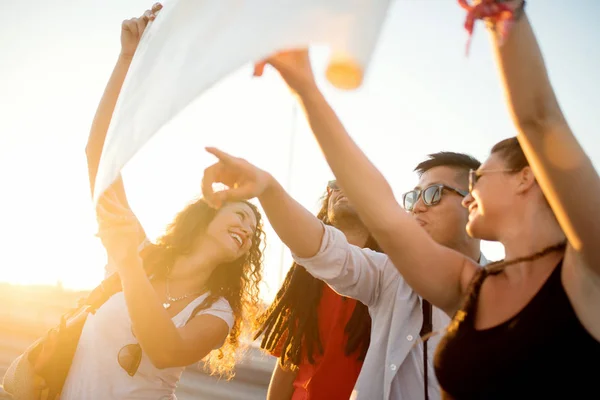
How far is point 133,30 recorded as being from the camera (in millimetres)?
1941

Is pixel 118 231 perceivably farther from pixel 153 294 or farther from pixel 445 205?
pixel 445 205

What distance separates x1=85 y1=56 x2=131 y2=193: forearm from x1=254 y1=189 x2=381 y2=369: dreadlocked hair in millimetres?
1544

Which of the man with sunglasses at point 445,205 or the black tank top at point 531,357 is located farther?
the man with sunglasses at point 445,205

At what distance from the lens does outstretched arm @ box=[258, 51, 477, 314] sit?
4.88ft

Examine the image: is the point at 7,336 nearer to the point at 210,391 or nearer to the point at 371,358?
the point at 210,391

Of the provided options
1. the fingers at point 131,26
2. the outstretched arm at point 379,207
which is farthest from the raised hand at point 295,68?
the fingers at point 131,26

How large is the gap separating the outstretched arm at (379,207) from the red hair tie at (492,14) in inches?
23.8

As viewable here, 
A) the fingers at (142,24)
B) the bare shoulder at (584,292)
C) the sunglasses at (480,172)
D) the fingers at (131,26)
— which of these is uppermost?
the fingers at (131,26)

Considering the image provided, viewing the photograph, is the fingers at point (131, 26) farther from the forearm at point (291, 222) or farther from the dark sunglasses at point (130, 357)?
the dark sunglasses at point (130, 357)

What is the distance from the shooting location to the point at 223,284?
302 centimetres

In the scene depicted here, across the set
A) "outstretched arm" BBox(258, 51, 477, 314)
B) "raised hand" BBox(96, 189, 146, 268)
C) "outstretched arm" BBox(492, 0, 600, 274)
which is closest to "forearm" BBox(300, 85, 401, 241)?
"outstretched arm" BBox(258, 51, 477, 314)

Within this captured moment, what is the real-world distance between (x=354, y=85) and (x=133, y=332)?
6.38 ft

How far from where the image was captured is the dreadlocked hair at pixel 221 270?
2898mm

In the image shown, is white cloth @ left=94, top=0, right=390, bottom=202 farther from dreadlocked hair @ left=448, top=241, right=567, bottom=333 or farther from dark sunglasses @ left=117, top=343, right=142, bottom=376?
dark sunglasses @ left=117, top=343, right=142, bottom=376
